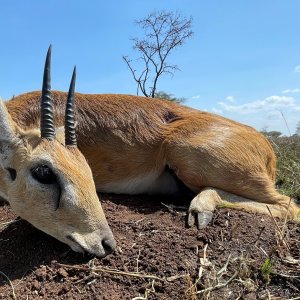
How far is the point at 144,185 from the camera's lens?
239 inches

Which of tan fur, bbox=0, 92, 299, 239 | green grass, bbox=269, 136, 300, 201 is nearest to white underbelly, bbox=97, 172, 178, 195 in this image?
tan fur, bbox=0, 92, 299, 239

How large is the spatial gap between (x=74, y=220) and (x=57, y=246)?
16.5 inches

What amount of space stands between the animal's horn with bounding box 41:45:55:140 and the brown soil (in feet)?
3.46

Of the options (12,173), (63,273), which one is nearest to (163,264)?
(63,273)

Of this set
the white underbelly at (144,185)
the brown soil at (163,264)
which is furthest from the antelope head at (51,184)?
the white underbelly at (144,185)

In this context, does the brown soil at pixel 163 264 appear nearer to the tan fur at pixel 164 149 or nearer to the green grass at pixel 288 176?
the tan fur at pixel 164 149

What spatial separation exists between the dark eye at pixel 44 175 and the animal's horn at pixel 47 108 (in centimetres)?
38

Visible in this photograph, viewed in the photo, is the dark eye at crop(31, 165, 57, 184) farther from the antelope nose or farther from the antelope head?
the antelope nose

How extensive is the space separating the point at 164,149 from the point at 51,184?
2128 mm

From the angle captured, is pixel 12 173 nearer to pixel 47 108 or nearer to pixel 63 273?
pixel 47 108

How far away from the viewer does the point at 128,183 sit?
6004 mm

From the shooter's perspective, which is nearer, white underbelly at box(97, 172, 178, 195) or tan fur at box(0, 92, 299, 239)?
tan fur at box(0, 92, 299, 239)

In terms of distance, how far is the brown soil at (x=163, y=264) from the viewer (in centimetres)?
343

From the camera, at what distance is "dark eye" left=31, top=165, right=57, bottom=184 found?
4.04 m
